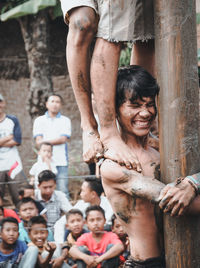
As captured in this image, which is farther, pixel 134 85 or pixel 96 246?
pixel 96 246

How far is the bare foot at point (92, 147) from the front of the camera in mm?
2836

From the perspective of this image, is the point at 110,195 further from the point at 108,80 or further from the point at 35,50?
the point at 35,50

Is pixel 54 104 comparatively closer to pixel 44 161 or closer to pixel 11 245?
pixel 44 161

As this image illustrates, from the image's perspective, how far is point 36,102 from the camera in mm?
9891

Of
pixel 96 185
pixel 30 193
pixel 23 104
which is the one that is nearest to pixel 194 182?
pixel 96 185

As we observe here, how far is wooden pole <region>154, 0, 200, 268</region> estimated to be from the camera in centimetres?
258

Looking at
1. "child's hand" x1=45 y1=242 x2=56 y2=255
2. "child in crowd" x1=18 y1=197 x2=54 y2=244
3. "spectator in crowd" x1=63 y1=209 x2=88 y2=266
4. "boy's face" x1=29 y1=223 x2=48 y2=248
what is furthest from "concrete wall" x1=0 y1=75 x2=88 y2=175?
"child's hand" x1=45 y1=242 x2=56 y2=255

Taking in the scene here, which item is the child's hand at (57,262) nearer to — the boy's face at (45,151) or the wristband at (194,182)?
the boy's face at (45,151)

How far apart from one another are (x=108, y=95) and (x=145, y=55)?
19.4 inches

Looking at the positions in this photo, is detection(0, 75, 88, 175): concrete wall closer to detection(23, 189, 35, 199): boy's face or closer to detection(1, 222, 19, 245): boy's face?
detection(23, 189, 35, 199): boy's face

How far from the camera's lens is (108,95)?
278cm

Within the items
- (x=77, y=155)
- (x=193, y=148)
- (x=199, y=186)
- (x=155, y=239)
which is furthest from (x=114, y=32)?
(x=77, y=155)

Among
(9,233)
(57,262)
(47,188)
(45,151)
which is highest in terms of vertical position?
(45,151)

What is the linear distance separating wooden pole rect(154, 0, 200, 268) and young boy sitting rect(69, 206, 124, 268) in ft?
7.86
